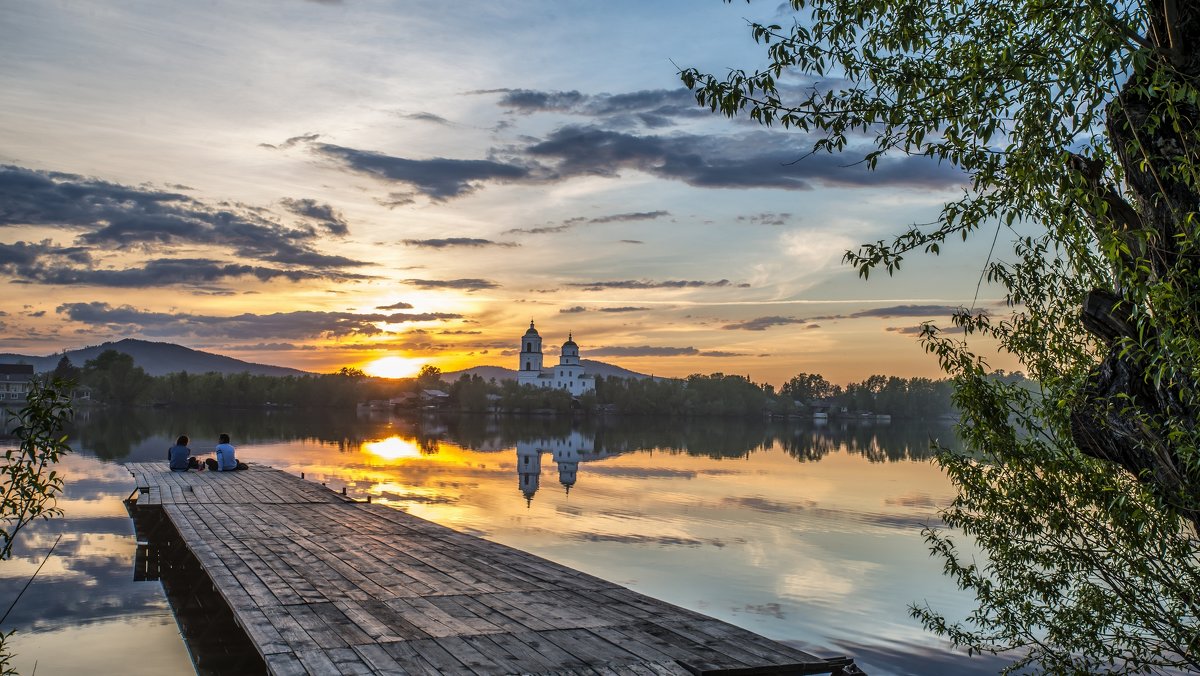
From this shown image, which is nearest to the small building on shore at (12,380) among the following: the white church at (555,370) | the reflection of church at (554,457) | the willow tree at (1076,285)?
the white church at (555,370)

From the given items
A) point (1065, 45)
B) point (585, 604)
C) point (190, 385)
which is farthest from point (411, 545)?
point (190, 385)

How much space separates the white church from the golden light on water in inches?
4401

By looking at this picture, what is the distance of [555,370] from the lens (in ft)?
593

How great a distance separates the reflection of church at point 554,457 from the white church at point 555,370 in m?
108

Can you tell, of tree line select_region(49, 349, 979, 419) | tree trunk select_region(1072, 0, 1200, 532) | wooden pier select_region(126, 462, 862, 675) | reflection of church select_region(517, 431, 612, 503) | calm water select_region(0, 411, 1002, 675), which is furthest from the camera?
tree line select_region(49, 349, 979, 419)

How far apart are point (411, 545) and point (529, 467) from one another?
86.8 ft

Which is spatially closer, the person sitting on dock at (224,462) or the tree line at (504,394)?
the person sitting on dock at (224,462)

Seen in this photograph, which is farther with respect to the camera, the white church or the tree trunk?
the white church

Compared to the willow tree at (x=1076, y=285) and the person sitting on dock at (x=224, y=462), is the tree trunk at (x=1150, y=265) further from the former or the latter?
the person sitting on dock at (x=224, y=462)

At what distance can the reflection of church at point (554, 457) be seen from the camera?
33250mm

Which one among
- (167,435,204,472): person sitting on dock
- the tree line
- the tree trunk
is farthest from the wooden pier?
the tree line

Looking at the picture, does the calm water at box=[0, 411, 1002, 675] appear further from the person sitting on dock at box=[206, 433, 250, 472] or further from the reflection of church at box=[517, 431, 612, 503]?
the person sitting on dock at box=[206, 433, 250, 472]

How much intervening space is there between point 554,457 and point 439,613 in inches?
1493

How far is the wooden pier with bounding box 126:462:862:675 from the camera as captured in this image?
26.3ft
